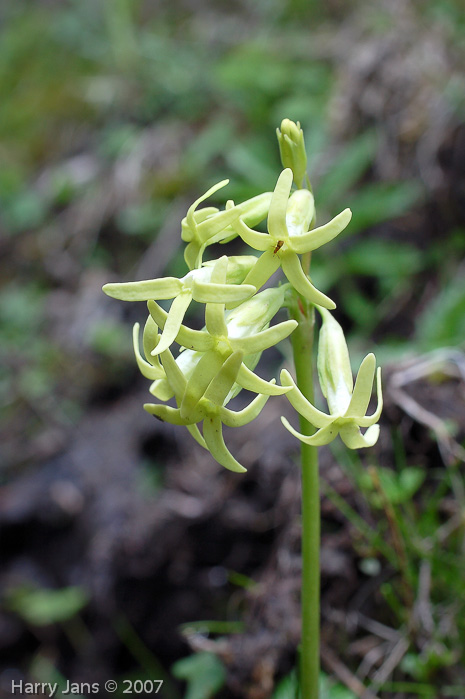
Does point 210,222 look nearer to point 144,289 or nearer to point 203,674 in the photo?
point 144,289

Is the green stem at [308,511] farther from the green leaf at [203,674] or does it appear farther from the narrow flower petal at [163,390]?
the green leaf at [203,674]

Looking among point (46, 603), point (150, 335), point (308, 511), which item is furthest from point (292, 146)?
point (46, 603)

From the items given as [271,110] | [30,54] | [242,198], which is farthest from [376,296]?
[30,54]

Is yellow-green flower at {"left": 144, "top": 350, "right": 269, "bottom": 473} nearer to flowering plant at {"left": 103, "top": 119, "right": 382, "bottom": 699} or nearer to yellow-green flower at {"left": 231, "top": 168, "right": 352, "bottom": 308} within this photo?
flowering plant at {"left": 103, "top": 119, "right": 382, "bottom": 699}

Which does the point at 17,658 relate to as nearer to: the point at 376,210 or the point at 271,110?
the point at 376,210

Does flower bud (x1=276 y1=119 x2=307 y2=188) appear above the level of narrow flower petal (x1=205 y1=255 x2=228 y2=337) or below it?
above

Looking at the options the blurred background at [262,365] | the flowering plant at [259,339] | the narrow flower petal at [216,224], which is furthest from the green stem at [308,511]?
the blurred background at [262,365]

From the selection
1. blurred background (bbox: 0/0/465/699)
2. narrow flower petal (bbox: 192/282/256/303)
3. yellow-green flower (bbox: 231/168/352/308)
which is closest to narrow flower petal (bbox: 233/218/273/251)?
yellow-green flower (bbox: 231/168/352/308)
